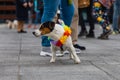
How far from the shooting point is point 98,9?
10.4 m

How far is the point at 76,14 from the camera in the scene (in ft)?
24.1

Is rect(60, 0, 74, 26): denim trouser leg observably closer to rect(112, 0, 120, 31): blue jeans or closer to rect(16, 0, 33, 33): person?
rect(112, 0, 120, 31): blue jeans

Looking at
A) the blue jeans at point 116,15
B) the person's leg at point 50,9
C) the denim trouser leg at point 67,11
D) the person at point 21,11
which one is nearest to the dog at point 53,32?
the person's leg at point 50,9

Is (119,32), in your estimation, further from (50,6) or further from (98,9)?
(50,6)

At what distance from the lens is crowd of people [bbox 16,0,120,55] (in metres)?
6.35

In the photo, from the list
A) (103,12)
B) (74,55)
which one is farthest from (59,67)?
(103,12)

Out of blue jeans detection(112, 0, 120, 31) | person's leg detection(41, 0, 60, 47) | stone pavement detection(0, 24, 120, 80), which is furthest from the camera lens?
blue jeans detection(112, 0, 120, 31)

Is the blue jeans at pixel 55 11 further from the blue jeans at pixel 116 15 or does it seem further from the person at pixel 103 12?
the blue jeans at pixel 116 15

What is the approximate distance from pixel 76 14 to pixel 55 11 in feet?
3.65

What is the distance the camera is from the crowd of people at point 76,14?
6348 mm

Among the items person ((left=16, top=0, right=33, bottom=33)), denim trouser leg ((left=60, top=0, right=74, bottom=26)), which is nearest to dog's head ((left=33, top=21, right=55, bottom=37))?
denim trouser leg ((left=60, top=0, right=74, bottom=26))

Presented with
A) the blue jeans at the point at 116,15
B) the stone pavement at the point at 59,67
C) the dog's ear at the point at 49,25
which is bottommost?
the blue jeans at the point at 116,15

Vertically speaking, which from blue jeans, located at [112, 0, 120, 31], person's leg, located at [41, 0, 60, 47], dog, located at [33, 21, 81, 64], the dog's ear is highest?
person's leg, located at [41, 0, 60, 47]

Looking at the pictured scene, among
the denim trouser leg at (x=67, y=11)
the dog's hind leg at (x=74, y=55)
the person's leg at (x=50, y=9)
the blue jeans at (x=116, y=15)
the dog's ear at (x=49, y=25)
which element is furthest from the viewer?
the blue jeans at (x=116, y=15)
